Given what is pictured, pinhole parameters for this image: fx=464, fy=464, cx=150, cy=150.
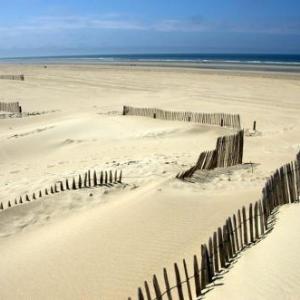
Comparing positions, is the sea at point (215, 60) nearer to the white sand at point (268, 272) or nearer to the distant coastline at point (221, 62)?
the distant coastline at point (221, 62)

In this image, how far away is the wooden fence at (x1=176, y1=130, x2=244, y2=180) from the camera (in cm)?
1170

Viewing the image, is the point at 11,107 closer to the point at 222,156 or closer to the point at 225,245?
the point at 222,156

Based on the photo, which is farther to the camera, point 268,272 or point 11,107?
point 11,107

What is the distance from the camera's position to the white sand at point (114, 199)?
7.43 meters

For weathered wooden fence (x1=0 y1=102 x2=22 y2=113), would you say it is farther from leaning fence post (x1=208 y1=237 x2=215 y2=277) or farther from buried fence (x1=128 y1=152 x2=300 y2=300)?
leaning fence post (x1=208 y1=237 x2=215 y2=277)

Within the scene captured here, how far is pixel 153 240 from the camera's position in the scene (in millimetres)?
8297

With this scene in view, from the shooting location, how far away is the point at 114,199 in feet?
35.2

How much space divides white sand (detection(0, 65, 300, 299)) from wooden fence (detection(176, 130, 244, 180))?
50 centimetres

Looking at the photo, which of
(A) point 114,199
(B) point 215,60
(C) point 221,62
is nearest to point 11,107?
(A) point 114,199

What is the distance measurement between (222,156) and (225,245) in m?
6.06

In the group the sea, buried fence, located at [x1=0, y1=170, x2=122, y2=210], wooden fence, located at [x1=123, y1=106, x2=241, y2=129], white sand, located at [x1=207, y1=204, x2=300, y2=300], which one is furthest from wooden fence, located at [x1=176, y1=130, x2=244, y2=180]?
the sea

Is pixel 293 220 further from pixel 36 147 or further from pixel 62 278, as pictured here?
pixel 36 147

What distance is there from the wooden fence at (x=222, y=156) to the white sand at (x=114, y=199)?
50 cm

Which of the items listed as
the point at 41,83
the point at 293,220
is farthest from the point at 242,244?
the point at 41,83
